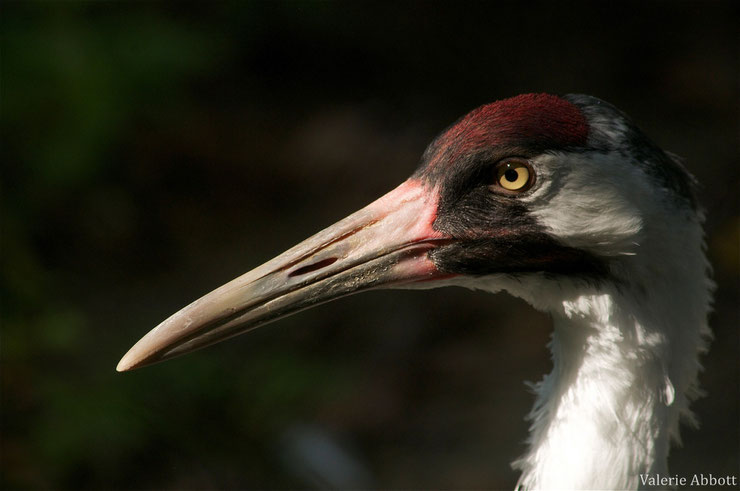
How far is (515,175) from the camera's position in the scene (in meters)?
2.77

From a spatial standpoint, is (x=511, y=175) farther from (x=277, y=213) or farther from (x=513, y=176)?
(x=277, y=213)

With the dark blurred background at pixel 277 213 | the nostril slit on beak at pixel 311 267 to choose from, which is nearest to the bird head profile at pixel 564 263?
the nostril slit on beak at pixel 311 267

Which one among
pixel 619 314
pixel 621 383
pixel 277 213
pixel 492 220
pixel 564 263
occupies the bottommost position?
pixel 621 383


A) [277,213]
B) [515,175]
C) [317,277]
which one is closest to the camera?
[515,175]

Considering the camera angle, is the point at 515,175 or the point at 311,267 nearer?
the point at 515,175

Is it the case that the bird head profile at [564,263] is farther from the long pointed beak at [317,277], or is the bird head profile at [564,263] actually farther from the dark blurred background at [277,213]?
the dark blurred background at [277,213]

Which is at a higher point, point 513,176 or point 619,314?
point 513,176

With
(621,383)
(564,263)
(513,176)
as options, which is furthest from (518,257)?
(621,383)

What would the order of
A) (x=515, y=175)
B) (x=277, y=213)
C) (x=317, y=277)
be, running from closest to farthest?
1. (x=515, y=175)
2. (x=317, y=277)
3. (x=277, y=213)

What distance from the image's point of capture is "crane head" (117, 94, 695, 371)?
2730 mm

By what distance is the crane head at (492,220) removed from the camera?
2.73 metres

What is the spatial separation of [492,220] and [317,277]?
62cm

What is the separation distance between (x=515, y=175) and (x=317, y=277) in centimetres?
75

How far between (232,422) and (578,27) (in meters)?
5.07
